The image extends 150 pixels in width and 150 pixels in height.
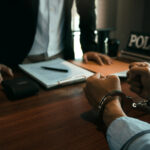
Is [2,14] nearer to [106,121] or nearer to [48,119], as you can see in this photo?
[48,119]

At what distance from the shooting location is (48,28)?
4.45ft

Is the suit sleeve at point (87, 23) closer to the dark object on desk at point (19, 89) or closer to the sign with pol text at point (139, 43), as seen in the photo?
the sign with pol text at point (139, 43)

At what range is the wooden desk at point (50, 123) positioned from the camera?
56 centimetres

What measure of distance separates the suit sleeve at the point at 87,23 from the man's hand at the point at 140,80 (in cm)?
59

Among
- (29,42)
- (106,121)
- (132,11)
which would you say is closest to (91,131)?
(106,121)

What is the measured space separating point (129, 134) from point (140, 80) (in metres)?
0.40

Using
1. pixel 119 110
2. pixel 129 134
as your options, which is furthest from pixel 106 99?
pixel 129 134

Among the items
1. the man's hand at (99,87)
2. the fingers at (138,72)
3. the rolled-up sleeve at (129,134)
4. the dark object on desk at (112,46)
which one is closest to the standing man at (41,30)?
the dark object on desk at (112,46)

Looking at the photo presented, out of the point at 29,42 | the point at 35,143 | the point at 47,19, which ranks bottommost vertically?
the point at 35,143

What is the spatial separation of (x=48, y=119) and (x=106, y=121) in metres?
0.19

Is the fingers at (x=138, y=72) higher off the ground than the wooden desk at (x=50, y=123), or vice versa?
the fingers at (x=138, y=72)

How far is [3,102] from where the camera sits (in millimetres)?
795

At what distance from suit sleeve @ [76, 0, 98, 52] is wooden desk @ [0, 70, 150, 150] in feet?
1.97

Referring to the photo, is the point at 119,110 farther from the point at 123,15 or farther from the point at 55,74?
the point at 123,15
